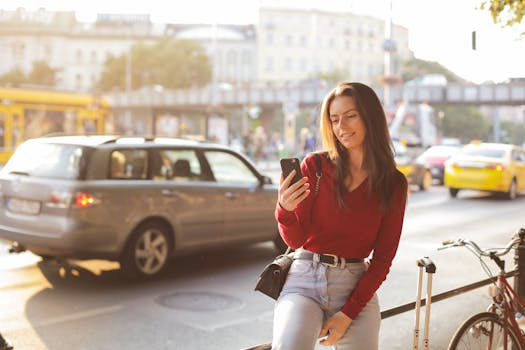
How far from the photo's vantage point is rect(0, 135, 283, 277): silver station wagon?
718cm

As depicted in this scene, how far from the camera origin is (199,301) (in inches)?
267

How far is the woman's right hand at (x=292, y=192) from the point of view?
2.64 m

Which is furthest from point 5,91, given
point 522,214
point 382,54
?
point 382,54

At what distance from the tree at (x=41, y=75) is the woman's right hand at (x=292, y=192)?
8460 cm

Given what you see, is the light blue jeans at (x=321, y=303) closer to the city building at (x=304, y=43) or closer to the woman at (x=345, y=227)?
the woman at (x=345, y=227)

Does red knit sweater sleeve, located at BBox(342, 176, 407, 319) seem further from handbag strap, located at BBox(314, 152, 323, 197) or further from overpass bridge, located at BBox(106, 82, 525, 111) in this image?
overpass bridge, located at BBox(106, 82, 525, 111)

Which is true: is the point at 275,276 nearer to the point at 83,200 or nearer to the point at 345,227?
the point at 345,227

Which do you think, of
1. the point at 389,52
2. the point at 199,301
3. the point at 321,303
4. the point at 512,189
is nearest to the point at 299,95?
the point at 389,52

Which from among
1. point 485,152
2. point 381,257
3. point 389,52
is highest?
point 389,52

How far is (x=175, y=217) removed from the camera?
7.91 m

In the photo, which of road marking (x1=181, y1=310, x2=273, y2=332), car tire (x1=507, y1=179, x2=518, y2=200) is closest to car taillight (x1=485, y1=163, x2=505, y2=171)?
car tire (x1=507, y1=179, x2=518, y2=200)

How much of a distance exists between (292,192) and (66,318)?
3.99m

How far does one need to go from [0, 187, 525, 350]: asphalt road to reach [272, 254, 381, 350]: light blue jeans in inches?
109

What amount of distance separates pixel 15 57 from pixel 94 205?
361 feet
